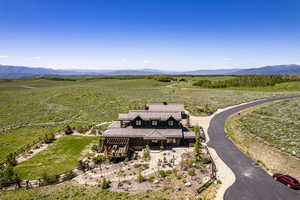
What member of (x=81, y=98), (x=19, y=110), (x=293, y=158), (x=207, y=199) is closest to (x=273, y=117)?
(x=293, y=158)

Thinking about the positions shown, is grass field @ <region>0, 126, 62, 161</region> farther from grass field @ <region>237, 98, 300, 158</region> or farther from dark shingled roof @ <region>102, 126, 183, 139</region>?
grass field @ <region>237, 98, 300, 158</region>

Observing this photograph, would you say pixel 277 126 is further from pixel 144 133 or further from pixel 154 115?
pixel 144 133

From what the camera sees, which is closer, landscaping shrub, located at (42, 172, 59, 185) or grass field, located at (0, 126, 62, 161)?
landscaping shrub, located at (42, 172, 59, 185)

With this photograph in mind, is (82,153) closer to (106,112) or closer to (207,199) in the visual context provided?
(207,199)

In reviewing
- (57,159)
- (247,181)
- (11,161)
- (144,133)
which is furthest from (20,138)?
(247,181)

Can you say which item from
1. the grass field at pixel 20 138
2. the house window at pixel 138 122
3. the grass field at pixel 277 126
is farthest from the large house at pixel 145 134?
the grass field at pixel 20 138

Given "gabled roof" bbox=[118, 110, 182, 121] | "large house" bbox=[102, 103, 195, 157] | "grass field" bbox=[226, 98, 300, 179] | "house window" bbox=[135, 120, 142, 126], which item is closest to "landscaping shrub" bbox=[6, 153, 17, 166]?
"large house" bbox=[102, 103, 195, 157]
